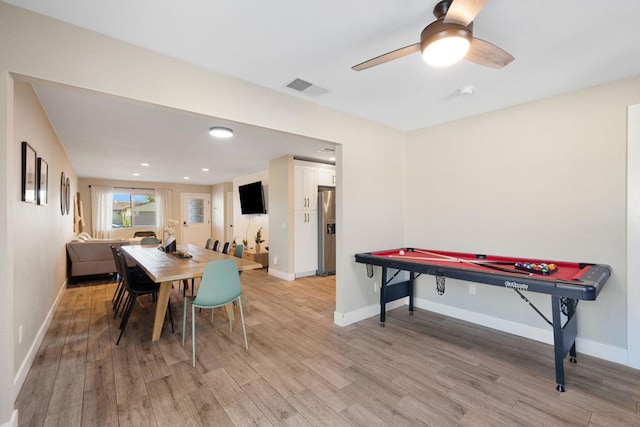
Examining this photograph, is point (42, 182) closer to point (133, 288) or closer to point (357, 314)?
point (133, 288)

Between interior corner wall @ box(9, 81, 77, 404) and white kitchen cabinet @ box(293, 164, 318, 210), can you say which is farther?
white kitchen cabinet @ box(293, 164, 318, 210)

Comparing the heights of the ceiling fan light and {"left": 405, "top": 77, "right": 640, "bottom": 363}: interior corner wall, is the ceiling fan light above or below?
above

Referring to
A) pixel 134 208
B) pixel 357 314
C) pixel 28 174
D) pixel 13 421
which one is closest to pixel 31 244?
pixel 28 174

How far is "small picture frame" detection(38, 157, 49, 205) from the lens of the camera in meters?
2.84

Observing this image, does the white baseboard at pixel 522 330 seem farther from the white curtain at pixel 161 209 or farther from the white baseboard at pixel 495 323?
the white curtain at pixel 161 209

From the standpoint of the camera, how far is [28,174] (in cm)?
245

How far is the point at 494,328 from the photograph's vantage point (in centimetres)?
312

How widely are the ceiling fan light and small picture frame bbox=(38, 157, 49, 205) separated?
12.1ft

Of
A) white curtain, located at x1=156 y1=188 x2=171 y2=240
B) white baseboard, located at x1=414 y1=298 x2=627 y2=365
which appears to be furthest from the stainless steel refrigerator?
white curtain, located at x1=156 y1=188 x2=171 y2=240

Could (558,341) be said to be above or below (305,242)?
below

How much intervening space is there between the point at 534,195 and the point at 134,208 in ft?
33.5

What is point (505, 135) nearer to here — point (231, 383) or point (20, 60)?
point (231, 383)

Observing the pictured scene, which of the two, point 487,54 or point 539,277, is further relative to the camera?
point 539,277

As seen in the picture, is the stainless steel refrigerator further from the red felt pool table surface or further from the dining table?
the dining table
